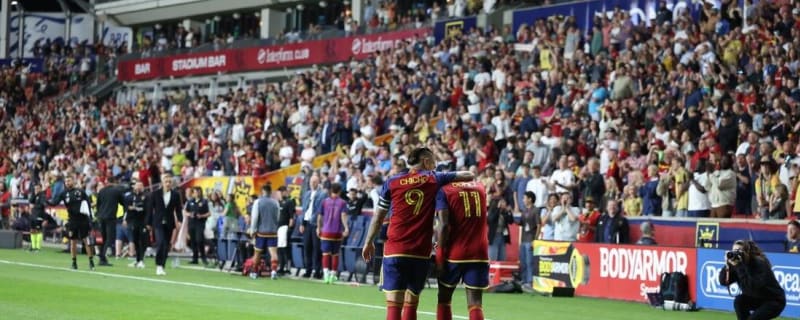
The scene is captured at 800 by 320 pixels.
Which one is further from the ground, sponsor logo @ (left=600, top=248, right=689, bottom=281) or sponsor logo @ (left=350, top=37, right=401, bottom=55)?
sponsor logo @ (left=350, top=37, right=401, bottom=55)

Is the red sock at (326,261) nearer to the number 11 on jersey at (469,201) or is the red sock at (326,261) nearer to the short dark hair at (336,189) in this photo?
the short dark hair at (336,189)

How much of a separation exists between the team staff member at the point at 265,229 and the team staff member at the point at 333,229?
0.98 metres

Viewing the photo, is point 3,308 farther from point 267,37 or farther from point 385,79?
point 267,37

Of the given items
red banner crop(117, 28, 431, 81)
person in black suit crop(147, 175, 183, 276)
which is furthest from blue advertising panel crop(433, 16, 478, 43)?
person in black suit crop(147, 175, 183, 276)

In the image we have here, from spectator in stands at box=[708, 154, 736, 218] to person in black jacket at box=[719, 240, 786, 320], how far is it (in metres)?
6.82

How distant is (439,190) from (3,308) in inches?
260

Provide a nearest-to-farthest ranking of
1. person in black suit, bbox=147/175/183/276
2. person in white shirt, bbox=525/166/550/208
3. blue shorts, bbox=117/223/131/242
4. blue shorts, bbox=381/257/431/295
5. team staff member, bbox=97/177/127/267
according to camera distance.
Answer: blue shorts, bbox=381/257/431/295
person in black suit, bbox=147/175/183/276
person in white shirt, bbox=525/166/550/208
team staff member, bbox=97/177/127/267
blue shorts, bbox=117/223/131/242

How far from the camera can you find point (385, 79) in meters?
35.4

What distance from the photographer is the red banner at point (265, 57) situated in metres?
44.1

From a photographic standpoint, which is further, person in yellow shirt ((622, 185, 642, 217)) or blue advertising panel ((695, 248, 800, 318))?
person in yellow shirt ((622, 185, 642, 217))

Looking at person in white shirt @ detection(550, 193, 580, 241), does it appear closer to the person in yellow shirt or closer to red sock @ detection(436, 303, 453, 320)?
the person in yellow shirt

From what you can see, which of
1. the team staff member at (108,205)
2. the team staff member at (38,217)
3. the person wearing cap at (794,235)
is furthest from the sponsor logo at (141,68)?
the person wearing cap at (794,235)

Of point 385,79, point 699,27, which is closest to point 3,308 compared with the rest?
point 699,27

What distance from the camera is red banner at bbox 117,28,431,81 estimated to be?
4406cm
